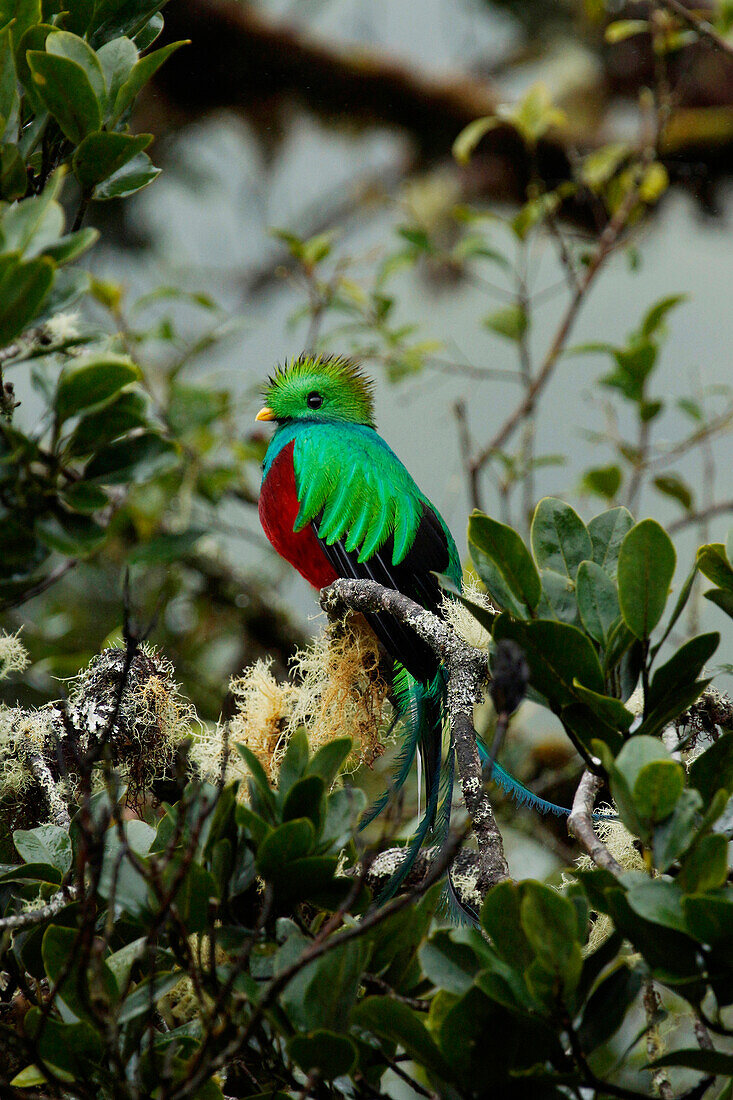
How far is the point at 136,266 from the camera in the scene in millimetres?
3752

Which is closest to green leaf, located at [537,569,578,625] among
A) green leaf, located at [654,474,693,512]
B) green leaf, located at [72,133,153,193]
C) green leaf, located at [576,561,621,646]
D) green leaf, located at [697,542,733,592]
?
green leaf, located at [576,561,621,646]

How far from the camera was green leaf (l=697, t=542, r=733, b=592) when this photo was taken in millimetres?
972

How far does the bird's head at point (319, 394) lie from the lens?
2.04 m

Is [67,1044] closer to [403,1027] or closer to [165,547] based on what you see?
[403,1027]

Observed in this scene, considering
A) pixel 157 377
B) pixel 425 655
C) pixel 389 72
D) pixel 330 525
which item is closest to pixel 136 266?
pixel 157 377

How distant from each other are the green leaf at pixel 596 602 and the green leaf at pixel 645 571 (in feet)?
0.17

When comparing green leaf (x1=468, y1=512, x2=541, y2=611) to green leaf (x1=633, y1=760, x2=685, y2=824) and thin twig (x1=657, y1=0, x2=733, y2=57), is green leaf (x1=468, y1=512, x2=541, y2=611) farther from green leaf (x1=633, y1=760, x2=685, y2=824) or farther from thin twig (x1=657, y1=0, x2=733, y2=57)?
thin twig (x1=657, y1=0, x2=733, y2=57)

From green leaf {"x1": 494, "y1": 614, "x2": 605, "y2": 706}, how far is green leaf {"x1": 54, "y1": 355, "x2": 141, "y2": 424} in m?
0.38

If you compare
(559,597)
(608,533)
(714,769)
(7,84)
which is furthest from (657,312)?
(7,84)

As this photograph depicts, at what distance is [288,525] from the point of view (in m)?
1.91

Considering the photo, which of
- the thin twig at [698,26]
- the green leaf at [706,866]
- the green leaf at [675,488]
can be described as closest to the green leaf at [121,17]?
the green leaf at [706,866]

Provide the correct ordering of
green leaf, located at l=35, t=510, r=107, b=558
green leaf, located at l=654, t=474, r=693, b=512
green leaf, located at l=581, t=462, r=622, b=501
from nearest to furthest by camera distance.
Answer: green leaf, located at l=35, t=510, r=107, b=558 → green leaf, located at l=581, t=462, r=622, b=501 → green leaf, located at l=654, t=474, r=693, b=512

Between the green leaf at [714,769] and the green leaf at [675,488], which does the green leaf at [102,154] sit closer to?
the green leaf at [714,769]

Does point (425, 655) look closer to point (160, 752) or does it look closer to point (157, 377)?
point (160, 752)
